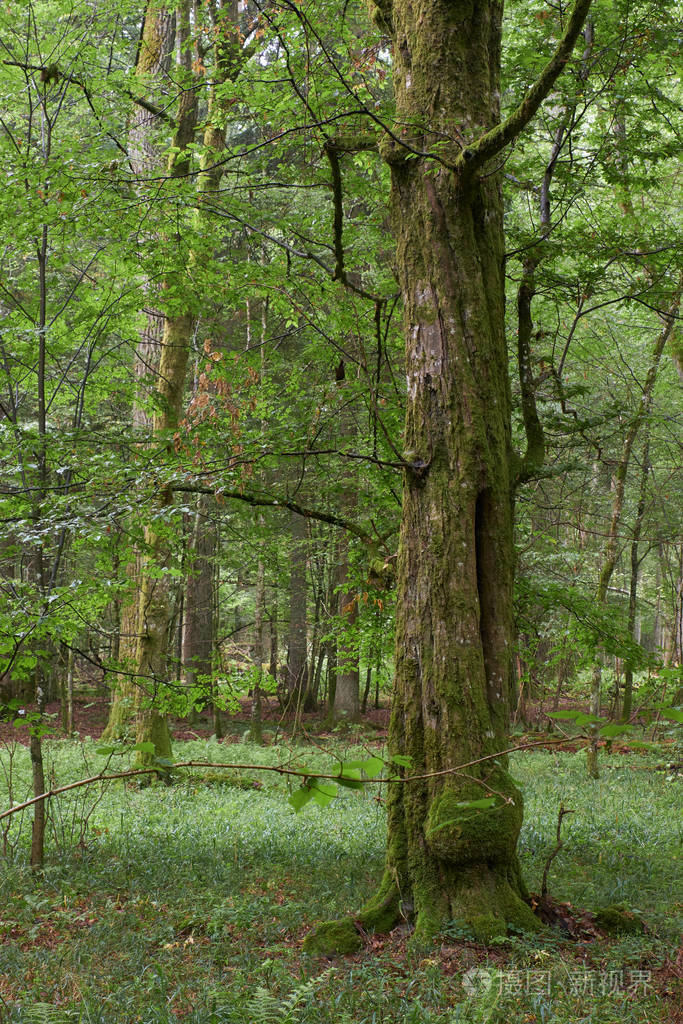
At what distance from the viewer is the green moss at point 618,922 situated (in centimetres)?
462

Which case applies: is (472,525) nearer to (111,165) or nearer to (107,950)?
(107,950)

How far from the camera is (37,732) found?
547cm

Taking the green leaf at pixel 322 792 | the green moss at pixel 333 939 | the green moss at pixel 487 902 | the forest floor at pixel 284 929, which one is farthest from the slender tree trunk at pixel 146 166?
the green leaf at pixel 322 792

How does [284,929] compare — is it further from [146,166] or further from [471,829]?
[146,166]

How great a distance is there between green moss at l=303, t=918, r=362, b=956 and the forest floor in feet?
0.32

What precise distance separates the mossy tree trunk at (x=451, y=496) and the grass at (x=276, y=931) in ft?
1.43

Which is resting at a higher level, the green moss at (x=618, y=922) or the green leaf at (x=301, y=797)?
the green leaf at (x=301, y=797)

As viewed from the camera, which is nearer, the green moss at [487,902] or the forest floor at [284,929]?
the forest floor at [284,929]

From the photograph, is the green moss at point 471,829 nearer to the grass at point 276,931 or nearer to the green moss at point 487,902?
the green moss at point 487,902

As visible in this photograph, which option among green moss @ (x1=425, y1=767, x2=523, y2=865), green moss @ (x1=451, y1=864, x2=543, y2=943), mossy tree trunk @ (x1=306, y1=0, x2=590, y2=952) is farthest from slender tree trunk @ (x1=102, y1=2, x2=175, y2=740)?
green moss @ (x1=451, y1=864, x2=543, y2=943)

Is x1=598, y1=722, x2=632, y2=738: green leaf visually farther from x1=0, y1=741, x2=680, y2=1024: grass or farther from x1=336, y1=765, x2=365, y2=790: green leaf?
x1=0, y1=741, x2=680, y2=1024: grass

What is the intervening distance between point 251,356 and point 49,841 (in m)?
5.37

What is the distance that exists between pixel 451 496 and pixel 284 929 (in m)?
3.23

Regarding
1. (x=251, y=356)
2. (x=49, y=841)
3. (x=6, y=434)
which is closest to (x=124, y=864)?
(x=49, y=841)
